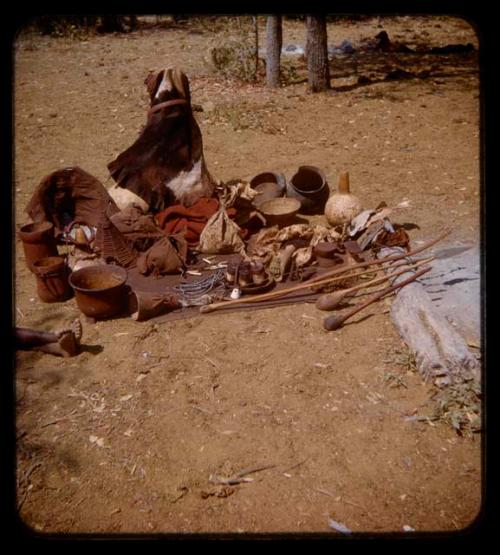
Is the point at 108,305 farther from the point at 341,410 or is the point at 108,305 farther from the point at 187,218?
the point at 341,410

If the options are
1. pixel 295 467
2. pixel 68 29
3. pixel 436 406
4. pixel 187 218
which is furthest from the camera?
pixel 68 29

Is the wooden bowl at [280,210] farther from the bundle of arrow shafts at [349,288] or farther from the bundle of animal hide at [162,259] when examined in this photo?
the bundle of arrow shafts at [349,288]

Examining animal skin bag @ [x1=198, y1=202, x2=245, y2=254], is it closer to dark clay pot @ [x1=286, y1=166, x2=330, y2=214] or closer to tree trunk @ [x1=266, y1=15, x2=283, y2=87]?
dark clay pot @ [x1=286, y1=166, x2=330, y2=214]

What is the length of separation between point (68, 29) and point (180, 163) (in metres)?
13.3

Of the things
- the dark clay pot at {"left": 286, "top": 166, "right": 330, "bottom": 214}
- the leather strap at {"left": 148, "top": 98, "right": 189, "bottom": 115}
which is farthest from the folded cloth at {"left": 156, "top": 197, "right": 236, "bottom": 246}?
the leather strap at {"left": 148, "top": 98, "right": 189, "bottom": 115}

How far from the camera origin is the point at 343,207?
586 centimetres

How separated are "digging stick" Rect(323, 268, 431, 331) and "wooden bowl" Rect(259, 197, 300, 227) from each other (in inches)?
73.9

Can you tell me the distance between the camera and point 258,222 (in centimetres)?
607

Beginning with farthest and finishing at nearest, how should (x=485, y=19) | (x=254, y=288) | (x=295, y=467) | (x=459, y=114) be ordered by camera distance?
1. (x=459, y=114)
2. (x=254, y=288)
3. (x=295, y=467)
4. (x=485, y=19)

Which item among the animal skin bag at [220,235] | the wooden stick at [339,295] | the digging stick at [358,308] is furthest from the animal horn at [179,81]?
the digging stick at [358,308]

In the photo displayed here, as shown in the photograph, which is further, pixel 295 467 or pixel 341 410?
pixel 341 410

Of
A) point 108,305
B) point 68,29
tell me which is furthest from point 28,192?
point 68,29

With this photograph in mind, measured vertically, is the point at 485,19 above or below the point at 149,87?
above

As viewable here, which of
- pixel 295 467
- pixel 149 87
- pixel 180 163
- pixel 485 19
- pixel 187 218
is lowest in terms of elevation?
pixel 295 467
